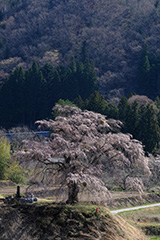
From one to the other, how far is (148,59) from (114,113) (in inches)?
1367

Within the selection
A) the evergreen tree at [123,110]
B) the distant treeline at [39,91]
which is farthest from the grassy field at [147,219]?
the distant treeline at [39,91]

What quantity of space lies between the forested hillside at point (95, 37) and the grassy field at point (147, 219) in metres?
50.8

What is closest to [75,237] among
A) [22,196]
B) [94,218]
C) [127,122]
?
[94,218]

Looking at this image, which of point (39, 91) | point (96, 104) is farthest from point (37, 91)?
point (96, 104)

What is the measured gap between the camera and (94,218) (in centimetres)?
2222

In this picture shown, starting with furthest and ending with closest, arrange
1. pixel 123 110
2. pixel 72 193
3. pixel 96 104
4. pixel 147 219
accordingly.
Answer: pixel 96 104 → pixel 123 110 → pixel 147 219 → pixel 72 193

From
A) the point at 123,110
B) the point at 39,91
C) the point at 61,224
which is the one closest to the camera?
the point at 61,224

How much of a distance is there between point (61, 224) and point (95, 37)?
7857 cm

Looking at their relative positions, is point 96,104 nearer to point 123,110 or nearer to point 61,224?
point 123,110

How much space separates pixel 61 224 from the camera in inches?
867

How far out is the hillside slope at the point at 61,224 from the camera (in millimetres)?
21594

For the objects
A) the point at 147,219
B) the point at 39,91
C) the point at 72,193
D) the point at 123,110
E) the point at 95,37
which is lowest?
the point at 147,219

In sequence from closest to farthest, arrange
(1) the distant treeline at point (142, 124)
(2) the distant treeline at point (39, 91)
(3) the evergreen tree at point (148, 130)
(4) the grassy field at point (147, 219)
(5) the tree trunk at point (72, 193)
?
(5) the tree trunk at point (72, 193), (4) the grassy field at point (147, 219), (3) the evergreen tree at point (148, 130), (1) the distant treeline at point (142, 124), (2) the distant treeline at point (39, 91)

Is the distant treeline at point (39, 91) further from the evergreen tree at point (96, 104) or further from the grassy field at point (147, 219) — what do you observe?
the grassy field at point (147, 219)
